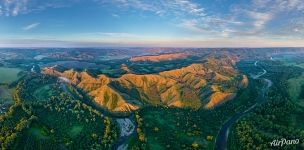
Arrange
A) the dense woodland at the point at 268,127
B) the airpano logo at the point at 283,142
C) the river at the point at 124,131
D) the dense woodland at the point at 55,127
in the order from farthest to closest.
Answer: the river at the point at 124,131
the dense woodland at the point at 268,127
the dense woodland at the point at 55,127
the airpano logo at the point at 283,142

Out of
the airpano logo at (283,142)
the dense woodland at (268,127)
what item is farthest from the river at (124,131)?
the airpano logo at (283,142)

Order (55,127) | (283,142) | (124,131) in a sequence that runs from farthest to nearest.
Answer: (124,131) → (55,127) → (283,142)

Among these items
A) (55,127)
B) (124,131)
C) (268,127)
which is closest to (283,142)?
(268,127)

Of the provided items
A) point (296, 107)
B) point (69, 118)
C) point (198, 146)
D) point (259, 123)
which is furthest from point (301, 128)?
point (69, 118)

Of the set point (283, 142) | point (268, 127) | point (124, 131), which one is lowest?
point (124, 131)

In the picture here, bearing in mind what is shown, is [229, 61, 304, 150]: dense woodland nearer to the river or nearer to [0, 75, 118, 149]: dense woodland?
the river

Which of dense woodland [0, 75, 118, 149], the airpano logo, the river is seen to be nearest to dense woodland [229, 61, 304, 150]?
the airpano logo

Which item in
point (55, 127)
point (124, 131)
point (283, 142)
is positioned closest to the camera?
point (283, 142)

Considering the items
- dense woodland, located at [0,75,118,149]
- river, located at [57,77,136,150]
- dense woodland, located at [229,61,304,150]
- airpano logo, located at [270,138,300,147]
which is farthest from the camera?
river, located at [57,77,136,150]

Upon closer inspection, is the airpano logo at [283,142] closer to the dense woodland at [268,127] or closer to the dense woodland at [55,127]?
the dense woodland at [268,127]

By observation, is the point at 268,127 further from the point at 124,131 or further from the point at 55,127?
the point at 55,127

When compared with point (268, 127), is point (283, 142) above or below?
below
